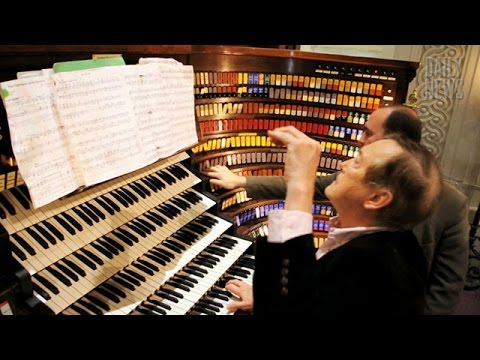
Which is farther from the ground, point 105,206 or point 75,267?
point 105,206

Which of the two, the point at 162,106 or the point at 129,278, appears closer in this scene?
the point at 129,278

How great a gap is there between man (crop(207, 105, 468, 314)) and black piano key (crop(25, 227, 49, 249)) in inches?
39.0

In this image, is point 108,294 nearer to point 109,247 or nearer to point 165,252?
point 109,247

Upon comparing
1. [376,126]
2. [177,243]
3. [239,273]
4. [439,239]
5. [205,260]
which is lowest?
[239,273]

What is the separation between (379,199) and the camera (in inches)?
49.9

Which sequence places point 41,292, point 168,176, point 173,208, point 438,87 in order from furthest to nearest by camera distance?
1. point 438,87
2. point 168,176
3. point 173,208
4. point 41,292

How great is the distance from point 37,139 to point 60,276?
0.61 metres

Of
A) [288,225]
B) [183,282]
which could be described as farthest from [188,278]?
[288,225]

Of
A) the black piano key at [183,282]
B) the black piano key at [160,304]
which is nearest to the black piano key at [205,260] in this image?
the black piano key at [183,282]

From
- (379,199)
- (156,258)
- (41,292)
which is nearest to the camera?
(379,199)
